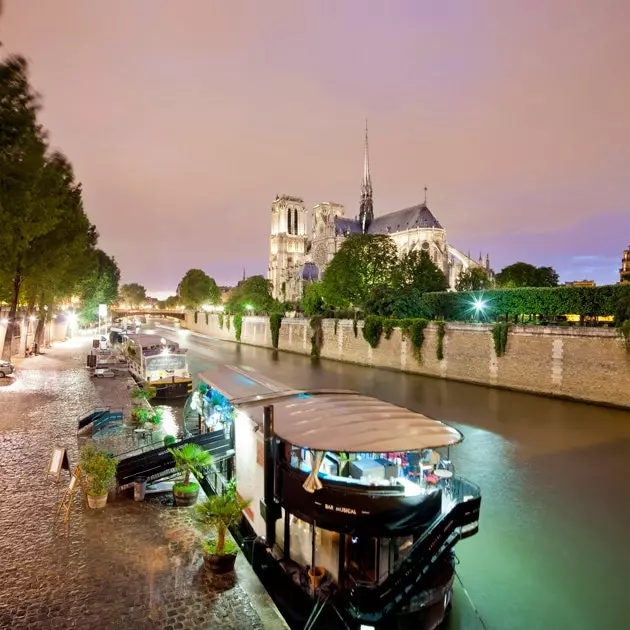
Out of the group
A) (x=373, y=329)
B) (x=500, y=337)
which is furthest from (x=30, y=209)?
(x=373, y=329)

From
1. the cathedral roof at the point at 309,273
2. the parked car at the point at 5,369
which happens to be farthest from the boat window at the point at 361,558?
the cathedral roof at the point at 309,273

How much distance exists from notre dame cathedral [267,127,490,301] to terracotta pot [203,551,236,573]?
77313mm

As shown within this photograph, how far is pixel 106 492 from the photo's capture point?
9.11 metres

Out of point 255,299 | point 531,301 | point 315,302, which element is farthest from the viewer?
point 255,299

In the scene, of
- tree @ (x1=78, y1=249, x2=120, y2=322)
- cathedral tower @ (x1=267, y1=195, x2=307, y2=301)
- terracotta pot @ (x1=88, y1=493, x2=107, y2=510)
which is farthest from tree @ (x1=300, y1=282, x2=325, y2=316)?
cathedral tower @ (x1=267, y1=195, x2=307, y2=301)

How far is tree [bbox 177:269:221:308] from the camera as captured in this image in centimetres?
10631

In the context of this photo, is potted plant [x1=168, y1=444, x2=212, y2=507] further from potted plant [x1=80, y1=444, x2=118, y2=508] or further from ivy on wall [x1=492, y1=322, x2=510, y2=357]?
ivy on wall [x1=492, y1=322, x2=510, y2=357]

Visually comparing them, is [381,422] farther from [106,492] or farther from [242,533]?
[106,492]

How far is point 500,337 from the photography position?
29.1 metres

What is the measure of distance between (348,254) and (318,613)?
153 ft

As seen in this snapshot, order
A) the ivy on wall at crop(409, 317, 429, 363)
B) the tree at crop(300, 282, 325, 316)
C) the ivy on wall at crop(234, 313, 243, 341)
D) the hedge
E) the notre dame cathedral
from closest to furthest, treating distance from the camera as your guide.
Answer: the hedge → the ivy on wall at crop(409, 317, 429, 363) → the tree at crop(300, 282, 325, 316) → the ivy on wall at crop(234, 313, 243, 341) → the notre dame cathedral

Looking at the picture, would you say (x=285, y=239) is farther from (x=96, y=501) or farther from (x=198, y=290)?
(x=96, y=501)

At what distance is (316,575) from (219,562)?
59.7 inches

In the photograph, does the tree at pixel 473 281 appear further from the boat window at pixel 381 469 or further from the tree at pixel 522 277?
the boat window at pixel 381 469
